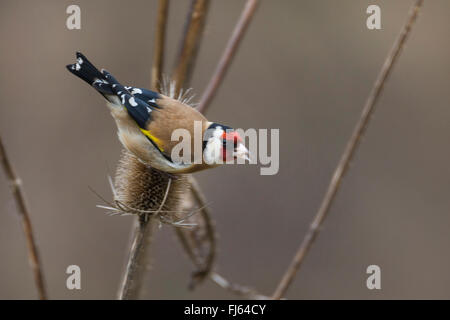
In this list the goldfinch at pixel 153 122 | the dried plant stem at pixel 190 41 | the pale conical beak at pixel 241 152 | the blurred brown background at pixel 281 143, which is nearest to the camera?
the pale conical beak at pixel 241 152

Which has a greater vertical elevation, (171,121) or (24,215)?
(171,121)

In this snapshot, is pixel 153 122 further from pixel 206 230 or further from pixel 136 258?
pixel 206 230

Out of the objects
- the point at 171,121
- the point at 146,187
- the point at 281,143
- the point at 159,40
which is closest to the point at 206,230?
the point at 146,187

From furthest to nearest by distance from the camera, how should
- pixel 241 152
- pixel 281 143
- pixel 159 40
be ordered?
1. pixel 281 143
2. pixel 159 40
3. pixel 241 152

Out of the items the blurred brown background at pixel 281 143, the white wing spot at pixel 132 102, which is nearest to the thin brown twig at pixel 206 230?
the white wing spot at pixel 132 102

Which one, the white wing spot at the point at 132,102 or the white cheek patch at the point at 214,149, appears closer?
the white cheek patch at the point at 214,149

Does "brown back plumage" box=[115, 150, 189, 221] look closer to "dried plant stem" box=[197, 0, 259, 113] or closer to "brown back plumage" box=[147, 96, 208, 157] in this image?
"brown back plumage" box=[147, 96, 208, 157]

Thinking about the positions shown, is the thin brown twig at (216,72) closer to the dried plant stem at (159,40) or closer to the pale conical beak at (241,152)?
the dried plant stem at (159,40)
